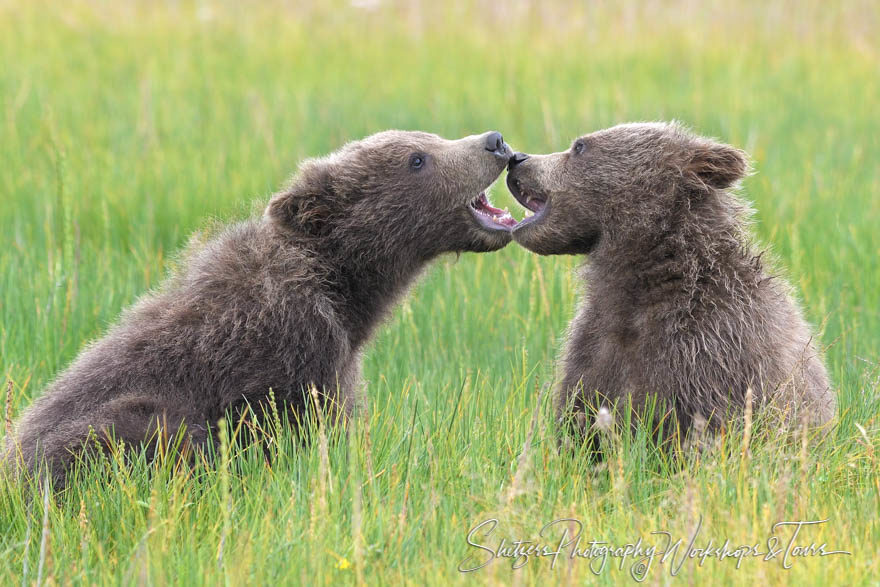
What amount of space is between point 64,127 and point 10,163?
1.03 metres

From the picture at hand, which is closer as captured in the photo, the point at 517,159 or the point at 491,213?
the point at 517,159

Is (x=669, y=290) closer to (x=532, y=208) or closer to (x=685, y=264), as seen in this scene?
(x=685, y=264)

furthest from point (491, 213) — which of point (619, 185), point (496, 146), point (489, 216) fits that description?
point (619, 185)

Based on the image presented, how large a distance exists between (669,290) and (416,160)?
1.55m

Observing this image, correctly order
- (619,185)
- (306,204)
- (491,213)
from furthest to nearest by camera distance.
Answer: (491,213), (306,204), (619,185)

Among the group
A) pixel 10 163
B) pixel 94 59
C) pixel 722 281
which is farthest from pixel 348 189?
pixel 94 59

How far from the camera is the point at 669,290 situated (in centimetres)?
505

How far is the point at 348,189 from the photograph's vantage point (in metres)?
5.76

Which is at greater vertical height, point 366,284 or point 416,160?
point 416,160

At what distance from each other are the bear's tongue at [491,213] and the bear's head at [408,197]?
0.4 inches

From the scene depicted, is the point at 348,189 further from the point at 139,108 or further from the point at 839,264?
the point at 139,108

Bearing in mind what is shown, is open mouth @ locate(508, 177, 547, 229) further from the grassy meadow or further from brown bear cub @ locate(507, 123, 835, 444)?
the grassy meadow

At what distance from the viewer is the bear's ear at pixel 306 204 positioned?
18.3 feet

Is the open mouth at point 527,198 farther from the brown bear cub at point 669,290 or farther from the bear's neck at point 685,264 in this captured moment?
the bear's neck at point 685,264
